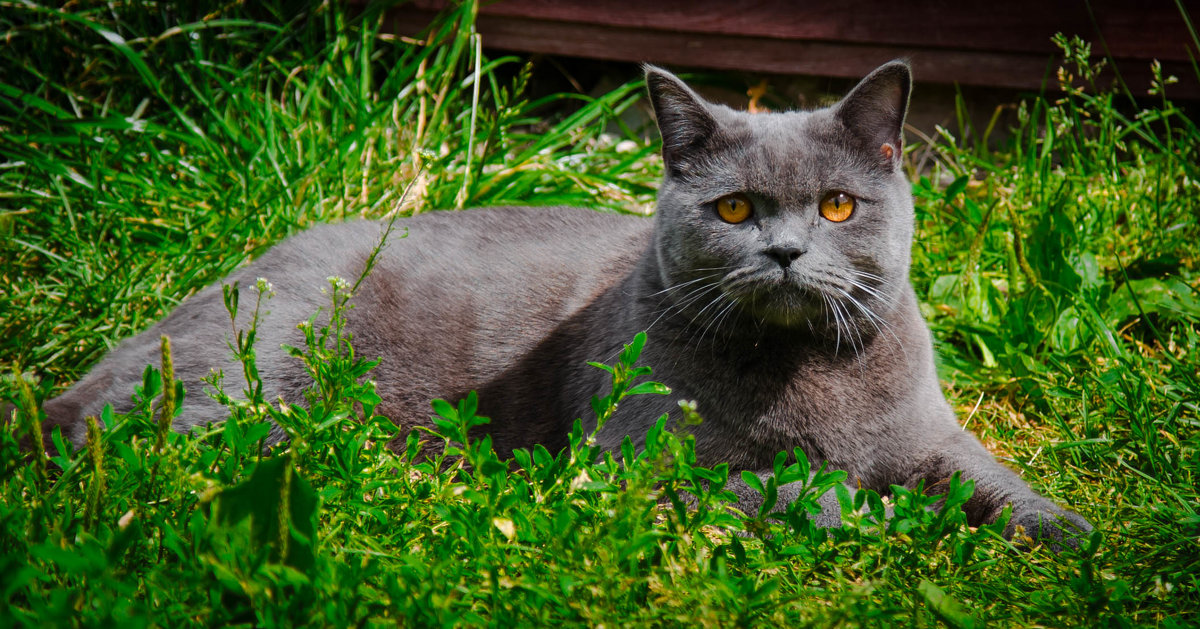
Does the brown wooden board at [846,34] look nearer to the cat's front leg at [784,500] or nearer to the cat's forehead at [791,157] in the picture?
the cat's forehead at [791,157]

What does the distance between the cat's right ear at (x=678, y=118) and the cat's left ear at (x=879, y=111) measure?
0.29 meters

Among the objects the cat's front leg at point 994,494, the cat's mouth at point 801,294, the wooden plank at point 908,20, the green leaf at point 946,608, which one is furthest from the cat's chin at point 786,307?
the wooden plank at point 908,20

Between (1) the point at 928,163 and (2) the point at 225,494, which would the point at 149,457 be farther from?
(1) the point at 928,163

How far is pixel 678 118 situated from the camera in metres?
1.99

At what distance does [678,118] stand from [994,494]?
1.06m

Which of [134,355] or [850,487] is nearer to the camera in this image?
[850,487]

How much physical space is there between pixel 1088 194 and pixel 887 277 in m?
1.54

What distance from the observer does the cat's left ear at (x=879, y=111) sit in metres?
1.87

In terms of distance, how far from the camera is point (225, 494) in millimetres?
1281

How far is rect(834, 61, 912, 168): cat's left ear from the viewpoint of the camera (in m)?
1.87

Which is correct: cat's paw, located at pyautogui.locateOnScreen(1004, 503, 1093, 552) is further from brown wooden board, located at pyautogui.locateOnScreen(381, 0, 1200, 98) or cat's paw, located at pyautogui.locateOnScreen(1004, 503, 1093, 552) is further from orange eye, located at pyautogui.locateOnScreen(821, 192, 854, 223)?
→ brown wooden board, located at pyautogui.locateOnScreen(381, 0, 1200, 98)

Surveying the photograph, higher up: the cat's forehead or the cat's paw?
the cat's forehead

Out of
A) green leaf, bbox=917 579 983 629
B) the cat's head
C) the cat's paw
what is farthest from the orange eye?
green leaf, bbox=917 579 983 629

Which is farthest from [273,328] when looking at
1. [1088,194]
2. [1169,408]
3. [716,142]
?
[1088,194]
